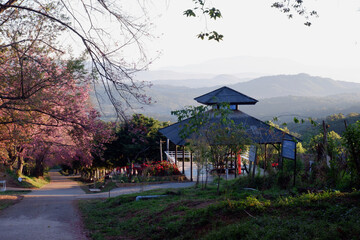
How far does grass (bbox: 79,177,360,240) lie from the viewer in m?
5.18

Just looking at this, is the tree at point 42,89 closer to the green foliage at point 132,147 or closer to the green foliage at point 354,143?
the green foliage at point 354,143

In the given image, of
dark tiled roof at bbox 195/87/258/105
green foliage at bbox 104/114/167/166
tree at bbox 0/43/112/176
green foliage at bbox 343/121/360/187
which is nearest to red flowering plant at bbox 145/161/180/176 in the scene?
dark tiled roof at bbox 195/87/258/105

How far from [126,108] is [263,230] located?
459 cm

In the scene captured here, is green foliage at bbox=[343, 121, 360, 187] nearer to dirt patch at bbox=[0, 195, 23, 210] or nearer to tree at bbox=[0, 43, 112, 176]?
tree at bbox=[0, 43, 112, 176]

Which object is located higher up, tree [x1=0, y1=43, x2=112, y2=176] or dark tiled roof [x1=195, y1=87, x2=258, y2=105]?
dark tiled roof [x1=195, y1=87, x2=258, y2=105]

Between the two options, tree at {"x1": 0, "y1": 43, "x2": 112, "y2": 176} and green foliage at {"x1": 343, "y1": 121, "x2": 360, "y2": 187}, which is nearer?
green foliage at {"x1": 343, "y1": 121, "x2": 360, "y2": 187}

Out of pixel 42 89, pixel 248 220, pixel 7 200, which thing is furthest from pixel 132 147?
pixel 248 220

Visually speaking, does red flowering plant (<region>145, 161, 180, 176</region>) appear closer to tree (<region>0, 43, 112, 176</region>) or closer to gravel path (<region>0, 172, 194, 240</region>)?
gravel path (<region>0, 172, 194, 240</region>)

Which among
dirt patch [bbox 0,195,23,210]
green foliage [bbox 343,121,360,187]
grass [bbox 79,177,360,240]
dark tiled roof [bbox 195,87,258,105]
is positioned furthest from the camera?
dark tiled roof [bbox 195,87,258,105]

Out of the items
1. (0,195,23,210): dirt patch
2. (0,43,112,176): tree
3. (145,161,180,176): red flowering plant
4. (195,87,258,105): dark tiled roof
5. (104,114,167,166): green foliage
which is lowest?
(0,195,23,210): dirt patch

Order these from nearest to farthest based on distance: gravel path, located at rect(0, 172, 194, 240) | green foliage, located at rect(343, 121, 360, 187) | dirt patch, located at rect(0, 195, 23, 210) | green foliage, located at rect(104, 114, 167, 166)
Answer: green foliage, located at rect(343, 121, 360, 187)
gravel path, located at rect(0, 172, 194, 240)
dirt patch, located at rect(0, 195, 23, 210)
green foliage, located at rect(104, 114, 167, 166)

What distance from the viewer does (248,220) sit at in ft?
19.9

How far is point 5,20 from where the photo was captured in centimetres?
1016

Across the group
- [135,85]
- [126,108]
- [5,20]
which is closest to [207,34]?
[135,85]
